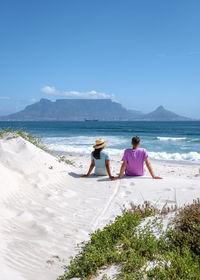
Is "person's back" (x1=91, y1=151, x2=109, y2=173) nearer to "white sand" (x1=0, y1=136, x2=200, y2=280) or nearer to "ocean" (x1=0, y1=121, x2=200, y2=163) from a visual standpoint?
"white sand" (x1=0, y1=136, x2=200, y2=280)

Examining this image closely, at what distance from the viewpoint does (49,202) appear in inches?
228

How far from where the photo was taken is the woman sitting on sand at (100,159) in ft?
25.5

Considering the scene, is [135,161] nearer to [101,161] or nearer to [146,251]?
[101,161]

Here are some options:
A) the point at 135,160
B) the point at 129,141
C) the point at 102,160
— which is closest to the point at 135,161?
the point at 135,160

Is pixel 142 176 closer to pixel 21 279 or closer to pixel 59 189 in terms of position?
pixel 59 189

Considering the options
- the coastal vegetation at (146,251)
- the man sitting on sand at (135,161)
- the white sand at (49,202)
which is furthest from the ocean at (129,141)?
the coastal vegetation at (146,251)

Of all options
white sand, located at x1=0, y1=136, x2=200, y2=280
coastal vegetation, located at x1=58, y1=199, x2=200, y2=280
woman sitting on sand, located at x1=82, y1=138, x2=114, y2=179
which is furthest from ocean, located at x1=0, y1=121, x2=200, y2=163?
coastal vegetation, located at x1=58, y1=199, x2=200, y2=280

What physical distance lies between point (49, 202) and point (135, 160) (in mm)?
2860

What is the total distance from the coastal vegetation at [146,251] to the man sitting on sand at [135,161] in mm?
3460

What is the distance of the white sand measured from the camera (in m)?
3.55

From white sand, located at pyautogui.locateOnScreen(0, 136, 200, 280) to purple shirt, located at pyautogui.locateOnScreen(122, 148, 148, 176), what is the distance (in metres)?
0.43

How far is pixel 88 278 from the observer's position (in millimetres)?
2945

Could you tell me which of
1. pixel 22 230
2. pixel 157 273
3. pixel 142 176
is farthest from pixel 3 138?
pixel 157 273

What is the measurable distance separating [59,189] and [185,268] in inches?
177
